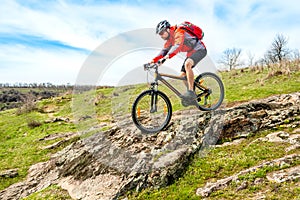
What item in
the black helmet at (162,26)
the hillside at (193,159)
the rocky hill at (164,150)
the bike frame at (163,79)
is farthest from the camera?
the rocky hill at (164,150)

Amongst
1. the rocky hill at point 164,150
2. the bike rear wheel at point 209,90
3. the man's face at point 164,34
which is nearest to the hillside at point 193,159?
the rocky hill at point 164,150

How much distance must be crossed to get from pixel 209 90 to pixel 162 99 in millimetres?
1839

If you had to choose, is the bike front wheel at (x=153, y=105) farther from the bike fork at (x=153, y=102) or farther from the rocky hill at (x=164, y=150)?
the rocky hill at (x=164, y=150)

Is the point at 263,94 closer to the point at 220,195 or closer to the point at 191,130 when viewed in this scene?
the point at 191,130

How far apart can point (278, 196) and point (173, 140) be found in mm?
4117

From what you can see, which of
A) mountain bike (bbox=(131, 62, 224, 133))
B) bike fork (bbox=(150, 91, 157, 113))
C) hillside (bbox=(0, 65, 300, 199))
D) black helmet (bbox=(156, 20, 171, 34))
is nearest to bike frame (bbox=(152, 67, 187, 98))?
mountain bike (bbox=(131, 62, 224, 133))

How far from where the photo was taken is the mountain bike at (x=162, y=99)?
686 cm

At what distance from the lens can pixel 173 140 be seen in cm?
912

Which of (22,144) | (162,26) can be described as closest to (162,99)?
(162,26)

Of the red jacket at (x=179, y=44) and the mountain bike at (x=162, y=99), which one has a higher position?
the red jacket at (x=179, y=44)

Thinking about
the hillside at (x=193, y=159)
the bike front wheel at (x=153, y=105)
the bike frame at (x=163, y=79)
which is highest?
the bike frame at (x=163, y=79)

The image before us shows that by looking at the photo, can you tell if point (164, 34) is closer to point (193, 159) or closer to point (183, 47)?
point (183, 47)

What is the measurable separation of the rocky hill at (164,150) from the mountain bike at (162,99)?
0.93 meters

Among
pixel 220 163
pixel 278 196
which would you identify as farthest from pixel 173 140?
pixel 278 196
